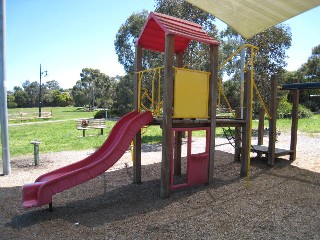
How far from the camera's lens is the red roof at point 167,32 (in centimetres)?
645

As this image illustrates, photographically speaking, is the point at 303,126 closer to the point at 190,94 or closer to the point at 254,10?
the point at 254,10

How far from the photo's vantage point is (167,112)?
6.23 m

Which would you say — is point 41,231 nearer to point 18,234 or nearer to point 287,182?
point 18,234

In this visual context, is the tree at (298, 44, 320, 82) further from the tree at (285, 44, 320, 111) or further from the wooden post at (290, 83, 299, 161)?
the wooden post at (290, 83, 299, 161)

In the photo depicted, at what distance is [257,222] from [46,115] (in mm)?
39763

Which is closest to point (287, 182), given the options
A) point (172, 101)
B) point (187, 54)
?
point (172, 101)

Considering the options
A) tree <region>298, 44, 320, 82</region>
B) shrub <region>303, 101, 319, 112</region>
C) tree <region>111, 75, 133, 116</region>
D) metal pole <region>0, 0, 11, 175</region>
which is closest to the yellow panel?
metal pole <region>0, 0, 11, 175</region>

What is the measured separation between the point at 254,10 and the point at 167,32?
13.0 ft

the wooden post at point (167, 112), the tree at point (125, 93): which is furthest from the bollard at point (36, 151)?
the tree at point (125, 93)

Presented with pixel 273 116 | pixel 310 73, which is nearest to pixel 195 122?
pixel 273 116

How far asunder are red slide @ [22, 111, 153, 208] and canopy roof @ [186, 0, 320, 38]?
4.37 metres

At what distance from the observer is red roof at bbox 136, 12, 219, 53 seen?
645 centimetres

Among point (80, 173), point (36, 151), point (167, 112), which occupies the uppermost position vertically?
point (167, 112)

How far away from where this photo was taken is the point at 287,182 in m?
7.35
